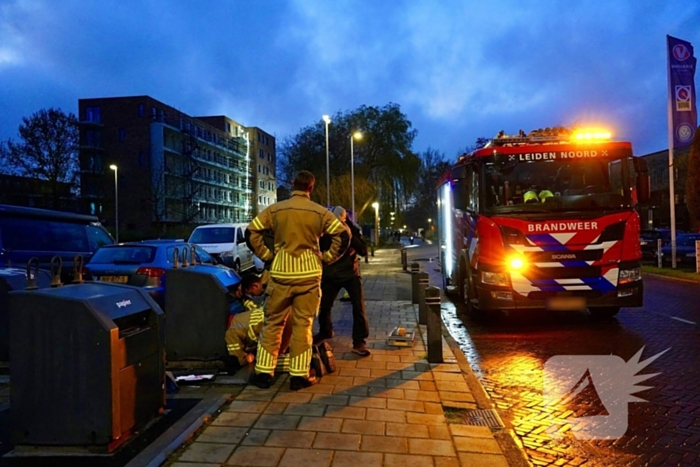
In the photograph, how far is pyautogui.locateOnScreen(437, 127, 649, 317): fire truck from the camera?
8.10 meters

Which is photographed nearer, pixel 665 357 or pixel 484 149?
pixel 665 357

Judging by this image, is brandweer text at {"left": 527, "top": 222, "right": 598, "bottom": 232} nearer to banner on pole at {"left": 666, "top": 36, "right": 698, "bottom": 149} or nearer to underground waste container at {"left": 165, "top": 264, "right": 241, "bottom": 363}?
underground waste container at {"left": 165, "top": 264, "right": 241, "bottom": 363}

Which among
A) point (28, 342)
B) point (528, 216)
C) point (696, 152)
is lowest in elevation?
point (28, 342)

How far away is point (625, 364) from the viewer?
20.6 feet

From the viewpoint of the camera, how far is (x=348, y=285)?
648cm

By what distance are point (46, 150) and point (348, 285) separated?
145 ft

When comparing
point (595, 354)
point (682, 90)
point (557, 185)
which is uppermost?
point (682, 90)

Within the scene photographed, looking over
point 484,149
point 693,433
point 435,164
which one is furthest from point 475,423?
point 435,164

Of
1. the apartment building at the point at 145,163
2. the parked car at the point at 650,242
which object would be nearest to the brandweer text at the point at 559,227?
the parked car at the point at 650,242

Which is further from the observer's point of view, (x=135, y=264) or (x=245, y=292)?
(x=135, y=264)

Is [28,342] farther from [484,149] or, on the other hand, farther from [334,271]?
[484,149]

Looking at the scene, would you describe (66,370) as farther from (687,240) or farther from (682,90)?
(687,240)

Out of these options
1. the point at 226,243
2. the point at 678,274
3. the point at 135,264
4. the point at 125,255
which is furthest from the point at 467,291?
the point at 678,274

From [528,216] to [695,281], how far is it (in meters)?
10.7
